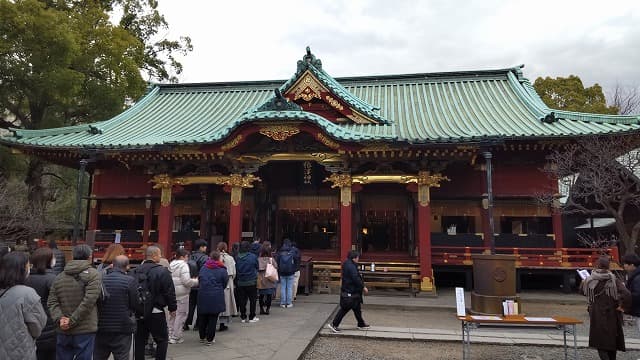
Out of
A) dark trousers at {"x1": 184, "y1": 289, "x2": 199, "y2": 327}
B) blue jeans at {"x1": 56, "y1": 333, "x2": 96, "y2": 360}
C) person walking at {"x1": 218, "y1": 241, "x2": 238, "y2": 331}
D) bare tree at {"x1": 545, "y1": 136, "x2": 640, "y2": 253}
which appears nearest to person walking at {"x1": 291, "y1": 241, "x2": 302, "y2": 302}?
person walking at {"x1": 218, "y1": 241, "x2": 238, "y2": 331}

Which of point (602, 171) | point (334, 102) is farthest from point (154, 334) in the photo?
point (602, 171)

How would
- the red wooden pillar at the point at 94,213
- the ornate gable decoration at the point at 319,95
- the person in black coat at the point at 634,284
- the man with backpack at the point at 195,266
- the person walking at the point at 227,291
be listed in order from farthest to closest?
the red wooden pillar at the point at 94,213
the ornate gable decoration at the point at 319,95
the person walking at the point at 227,291
the man with backpack at the point at 195,266
the person in black coat at the point at 634,284

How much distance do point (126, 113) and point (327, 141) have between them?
10910 mm

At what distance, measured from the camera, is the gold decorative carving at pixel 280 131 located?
12.7 metres

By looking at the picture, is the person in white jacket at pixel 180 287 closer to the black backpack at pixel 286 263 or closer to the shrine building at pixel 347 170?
the black backpack at pixel 286 263

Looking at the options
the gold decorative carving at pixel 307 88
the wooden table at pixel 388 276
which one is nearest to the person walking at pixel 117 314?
the wooden table at pixel 388 276

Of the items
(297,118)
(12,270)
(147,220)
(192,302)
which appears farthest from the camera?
(147,220)

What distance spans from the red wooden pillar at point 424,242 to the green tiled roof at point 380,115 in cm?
186

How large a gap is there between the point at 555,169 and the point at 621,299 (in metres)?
8.16

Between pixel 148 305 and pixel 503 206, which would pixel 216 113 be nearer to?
pixel 503 206

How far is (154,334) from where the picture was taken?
5.38 metres

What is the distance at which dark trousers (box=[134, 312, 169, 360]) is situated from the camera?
5332mm

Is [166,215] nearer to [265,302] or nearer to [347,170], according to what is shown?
[347,170]

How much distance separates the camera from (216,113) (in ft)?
61.4
